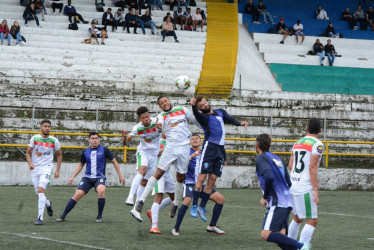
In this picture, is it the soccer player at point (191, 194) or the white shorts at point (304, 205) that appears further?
the soccer player at point (191, 194)

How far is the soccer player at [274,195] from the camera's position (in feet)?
26.8

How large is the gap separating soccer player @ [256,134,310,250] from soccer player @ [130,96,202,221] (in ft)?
9.07

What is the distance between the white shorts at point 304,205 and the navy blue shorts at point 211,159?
2447 mm

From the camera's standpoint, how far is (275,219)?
27.1 feet

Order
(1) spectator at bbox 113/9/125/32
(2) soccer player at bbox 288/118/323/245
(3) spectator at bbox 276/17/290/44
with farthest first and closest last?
1. (3) spectator at bbox 276/17/290/44
2. (1) spectator at bbox 113/9/125/32
3. (2) soccer player at bbox 288/118/323/245

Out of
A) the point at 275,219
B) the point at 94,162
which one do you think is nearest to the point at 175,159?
the point at 94,162

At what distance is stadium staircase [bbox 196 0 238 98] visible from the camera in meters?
27.3

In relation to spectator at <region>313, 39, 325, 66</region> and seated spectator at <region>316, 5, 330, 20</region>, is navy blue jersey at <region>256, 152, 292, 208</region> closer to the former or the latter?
spectator at <region>313, 39, 325, 66</region>

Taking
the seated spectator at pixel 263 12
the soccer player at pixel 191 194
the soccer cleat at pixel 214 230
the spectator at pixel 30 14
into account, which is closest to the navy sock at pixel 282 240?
the soccer player at pixel 191 194

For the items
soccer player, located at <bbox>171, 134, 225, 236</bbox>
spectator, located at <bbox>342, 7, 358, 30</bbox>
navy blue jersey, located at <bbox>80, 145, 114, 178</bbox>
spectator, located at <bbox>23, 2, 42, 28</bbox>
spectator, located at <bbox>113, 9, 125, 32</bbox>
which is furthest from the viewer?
spectator, located at <bbox>342, 7, 358, 30</bbox>

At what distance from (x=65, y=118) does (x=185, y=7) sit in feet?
39.8

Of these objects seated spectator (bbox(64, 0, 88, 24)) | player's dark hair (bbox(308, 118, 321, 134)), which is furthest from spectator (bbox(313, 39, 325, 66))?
player's dark hair (bbox(308, 118, 321, 134))

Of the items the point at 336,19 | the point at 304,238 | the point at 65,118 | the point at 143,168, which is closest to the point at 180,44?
the point at 65,118

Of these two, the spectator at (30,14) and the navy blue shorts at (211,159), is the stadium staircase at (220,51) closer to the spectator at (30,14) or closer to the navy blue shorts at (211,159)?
the spectator at (30,14)
